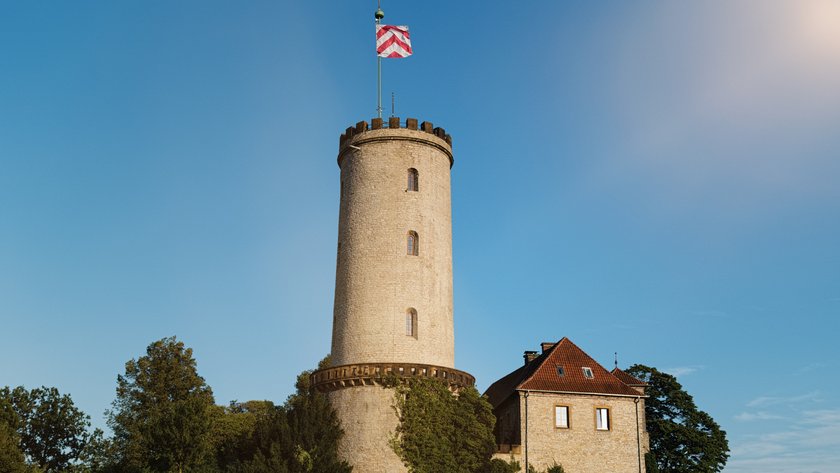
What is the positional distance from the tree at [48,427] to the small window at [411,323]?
95.3ft

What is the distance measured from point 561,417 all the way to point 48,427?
35.2 meters

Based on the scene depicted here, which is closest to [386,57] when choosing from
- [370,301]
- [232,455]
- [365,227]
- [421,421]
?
[365,227]

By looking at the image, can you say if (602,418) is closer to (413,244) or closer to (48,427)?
(413,244)

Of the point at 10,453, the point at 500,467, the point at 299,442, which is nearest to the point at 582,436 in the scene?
the point at 500,467

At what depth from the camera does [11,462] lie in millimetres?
46656

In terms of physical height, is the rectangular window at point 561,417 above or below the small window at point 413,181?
below

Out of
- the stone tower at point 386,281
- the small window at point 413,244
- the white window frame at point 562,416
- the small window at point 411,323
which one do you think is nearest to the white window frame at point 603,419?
the white window frame at point 562,416

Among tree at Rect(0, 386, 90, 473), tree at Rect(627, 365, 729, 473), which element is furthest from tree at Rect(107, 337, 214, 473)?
tree at Rect(627, 365, 729, 473)

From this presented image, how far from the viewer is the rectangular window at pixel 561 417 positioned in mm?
45031

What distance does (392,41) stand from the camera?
4334cm

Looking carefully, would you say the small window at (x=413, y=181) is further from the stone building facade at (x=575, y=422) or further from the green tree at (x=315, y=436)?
the stone building facade at (x=575, y=422)

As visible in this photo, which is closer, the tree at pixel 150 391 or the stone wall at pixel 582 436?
the stone wall at pixel 582 436

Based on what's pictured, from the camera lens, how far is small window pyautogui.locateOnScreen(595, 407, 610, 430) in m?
45.5

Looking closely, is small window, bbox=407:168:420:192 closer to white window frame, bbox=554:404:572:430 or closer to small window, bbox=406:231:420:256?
small window, bbox=406:231:420:256
